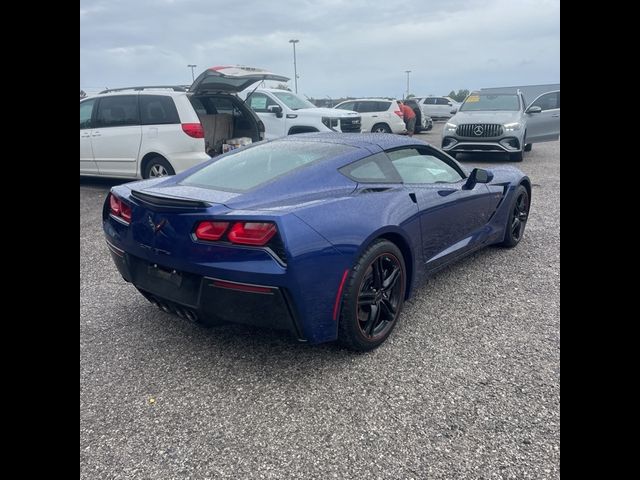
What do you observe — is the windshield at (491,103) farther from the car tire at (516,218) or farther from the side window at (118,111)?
the side window at (118,111)

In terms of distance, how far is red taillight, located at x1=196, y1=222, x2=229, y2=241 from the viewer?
2.47 meters

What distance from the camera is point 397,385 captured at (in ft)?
8.59

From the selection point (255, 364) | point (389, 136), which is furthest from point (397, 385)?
point (389, 136)

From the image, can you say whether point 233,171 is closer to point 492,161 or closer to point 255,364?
point 255,364

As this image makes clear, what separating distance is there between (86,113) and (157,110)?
5.25ft

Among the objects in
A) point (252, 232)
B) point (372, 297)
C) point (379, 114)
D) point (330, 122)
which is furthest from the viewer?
point (379, 114)

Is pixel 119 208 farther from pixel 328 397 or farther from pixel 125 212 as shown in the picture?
pixel 328 397

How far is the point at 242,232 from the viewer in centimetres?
244

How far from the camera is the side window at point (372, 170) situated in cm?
310

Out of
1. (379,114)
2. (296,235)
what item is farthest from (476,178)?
(379,114)

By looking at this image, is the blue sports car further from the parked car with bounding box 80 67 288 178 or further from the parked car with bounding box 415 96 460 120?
the parked car with bounding box 415 96 460 120

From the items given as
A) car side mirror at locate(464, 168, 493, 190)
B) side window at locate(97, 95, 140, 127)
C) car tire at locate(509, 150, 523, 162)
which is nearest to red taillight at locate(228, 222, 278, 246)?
car side mirror at locate(464, 168, 493, 190)
